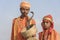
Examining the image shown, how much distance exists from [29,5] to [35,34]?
16.0 inches

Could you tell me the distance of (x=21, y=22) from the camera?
370cm

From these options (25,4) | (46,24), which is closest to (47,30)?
(46,24)

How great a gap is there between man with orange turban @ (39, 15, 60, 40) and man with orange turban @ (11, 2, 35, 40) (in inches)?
6.0

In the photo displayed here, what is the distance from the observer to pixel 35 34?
3.48 m

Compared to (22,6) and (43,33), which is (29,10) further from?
(43,33)

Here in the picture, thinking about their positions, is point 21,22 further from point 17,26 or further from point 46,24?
point 46,24

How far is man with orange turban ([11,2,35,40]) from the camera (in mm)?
3629

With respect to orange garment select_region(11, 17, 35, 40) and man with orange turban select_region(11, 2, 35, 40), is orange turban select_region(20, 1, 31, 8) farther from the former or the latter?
orange garment select_region(11, 17, 35, 40)

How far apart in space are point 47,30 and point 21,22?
34 centimetres

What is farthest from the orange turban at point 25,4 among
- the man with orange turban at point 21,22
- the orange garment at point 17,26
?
the orange garment at point 17,26

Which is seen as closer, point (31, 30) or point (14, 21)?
point (31, 30)

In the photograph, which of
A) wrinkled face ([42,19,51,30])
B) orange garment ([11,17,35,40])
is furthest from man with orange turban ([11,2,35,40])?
wrinkled face ([42,19,51,30])

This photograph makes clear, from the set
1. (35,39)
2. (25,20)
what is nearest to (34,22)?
(25,20)

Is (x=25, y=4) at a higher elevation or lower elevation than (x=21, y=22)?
higher
